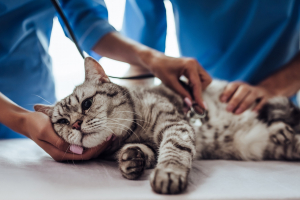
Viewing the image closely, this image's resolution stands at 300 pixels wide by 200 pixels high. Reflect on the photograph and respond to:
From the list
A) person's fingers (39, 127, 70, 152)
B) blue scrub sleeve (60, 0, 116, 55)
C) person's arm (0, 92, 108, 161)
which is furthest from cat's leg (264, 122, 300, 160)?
blue scrub sleeve (60, 0, 116, 55)

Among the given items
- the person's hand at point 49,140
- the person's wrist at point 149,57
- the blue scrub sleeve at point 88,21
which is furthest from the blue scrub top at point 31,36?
the person's hand at point 49,140

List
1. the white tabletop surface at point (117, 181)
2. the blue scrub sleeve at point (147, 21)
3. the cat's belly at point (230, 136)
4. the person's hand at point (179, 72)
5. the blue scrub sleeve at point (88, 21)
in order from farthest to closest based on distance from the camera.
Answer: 1. the blue scrub sleeve at point (147, 21)
2. the blue scrub sleeve at point (88, 21)
3. the person's hand at point (179, 72)
4. the cat's belly at point (230, 136)
5. the white tabletop surface at point (117, 181)

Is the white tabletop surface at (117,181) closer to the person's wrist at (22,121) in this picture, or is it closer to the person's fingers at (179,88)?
the person's wrist at (22,121)

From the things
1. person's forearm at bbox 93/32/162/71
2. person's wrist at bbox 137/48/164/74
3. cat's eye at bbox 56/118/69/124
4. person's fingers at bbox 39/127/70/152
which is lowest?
person's fingers at bbox 39/127/70/152

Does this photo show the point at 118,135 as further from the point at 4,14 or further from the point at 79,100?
the point at 4,14

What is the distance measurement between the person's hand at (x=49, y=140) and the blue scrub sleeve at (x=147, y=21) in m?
0.91

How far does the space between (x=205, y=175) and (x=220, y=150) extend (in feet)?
1.17

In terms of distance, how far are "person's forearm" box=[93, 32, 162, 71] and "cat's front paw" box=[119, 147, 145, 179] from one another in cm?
59

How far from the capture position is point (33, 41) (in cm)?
123

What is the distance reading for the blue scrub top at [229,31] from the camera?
4.06ft

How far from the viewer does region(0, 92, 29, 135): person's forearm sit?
787 millimetres

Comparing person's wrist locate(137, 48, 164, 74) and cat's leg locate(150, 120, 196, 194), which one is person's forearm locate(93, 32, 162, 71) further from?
cat's leg locate(150, 120, 196, 194)

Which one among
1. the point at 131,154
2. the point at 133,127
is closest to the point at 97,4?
the point at 133,127

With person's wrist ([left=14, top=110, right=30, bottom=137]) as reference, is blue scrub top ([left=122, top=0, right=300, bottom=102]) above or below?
above
